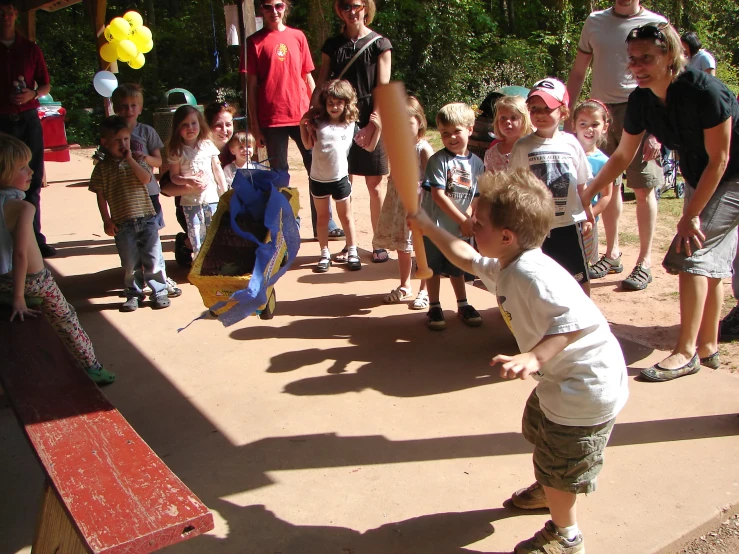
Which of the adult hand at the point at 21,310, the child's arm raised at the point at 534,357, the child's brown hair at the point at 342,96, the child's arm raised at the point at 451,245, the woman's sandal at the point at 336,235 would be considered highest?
the child's brown hair at the point at 342,96

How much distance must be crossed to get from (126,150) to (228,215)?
1686 mm

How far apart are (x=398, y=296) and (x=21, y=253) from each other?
237 cm

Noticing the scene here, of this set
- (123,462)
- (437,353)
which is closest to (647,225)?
(437,353)

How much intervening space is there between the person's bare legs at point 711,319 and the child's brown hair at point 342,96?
2.67 metres

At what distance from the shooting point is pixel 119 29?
32.1 ft

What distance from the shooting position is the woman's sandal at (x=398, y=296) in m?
4.84

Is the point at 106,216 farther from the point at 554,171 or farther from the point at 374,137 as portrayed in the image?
the point at 554,171

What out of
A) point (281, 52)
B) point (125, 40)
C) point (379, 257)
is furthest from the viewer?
point (125, 40)

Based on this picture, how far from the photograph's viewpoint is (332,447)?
3.14 metres

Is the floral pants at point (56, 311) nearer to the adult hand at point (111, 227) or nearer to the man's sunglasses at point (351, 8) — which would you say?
the adult hand at point (111, 227)

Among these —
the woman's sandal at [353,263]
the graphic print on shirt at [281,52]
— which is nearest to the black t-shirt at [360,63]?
the graphic print on shirt at [281,52]

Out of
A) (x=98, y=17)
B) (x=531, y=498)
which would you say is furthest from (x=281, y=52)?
(x=98, y=17)

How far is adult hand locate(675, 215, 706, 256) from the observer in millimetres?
3371

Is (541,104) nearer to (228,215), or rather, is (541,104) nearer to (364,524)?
(228,215)
